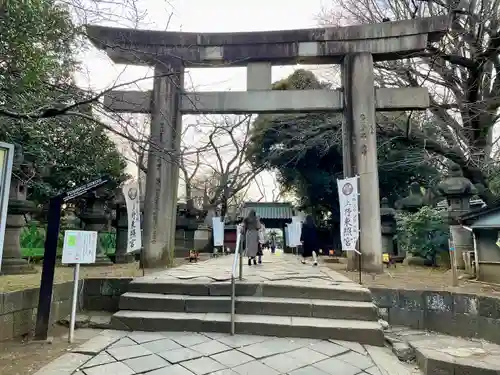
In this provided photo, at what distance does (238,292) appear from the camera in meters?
5.02

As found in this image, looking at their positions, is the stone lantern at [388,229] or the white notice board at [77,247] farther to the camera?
the stone lantern at [388,229]

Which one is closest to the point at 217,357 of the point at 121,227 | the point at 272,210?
the point at 121,227

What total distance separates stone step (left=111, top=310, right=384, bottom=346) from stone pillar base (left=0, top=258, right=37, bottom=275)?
3.07m

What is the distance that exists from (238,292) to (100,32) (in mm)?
6118

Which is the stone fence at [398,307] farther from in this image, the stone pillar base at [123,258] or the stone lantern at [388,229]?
the stone lantern at [388,229]

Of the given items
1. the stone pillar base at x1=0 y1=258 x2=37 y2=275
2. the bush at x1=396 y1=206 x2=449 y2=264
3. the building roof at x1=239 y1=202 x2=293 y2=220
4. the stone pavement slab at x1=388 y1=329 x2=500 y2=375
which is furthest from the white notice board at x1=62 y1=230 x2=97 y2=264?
the building roof at x1=239 y1=202 x2=293 y2=220

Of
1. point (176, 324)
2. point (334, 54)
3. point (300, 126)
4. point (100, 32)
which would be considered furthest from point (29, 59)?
point (300, 126)

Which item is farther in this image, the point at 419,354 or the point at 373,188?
the point at 373,188

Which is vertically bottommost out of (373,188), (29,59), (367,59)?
(373,188)

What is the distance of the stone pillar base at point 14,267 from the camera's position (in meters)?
6.18

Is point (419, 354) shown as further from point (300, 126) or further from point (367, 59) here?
point (300, 126)

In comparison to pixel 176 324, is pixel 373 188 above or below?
above

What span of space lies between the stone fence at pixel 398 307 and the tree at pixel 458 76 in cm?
587

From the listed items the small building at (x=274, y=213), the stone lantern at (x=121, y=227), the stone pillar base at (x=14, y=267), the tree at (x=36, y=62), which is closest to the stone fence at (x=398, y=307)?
the stone pillar base at (x=14, y=267)
